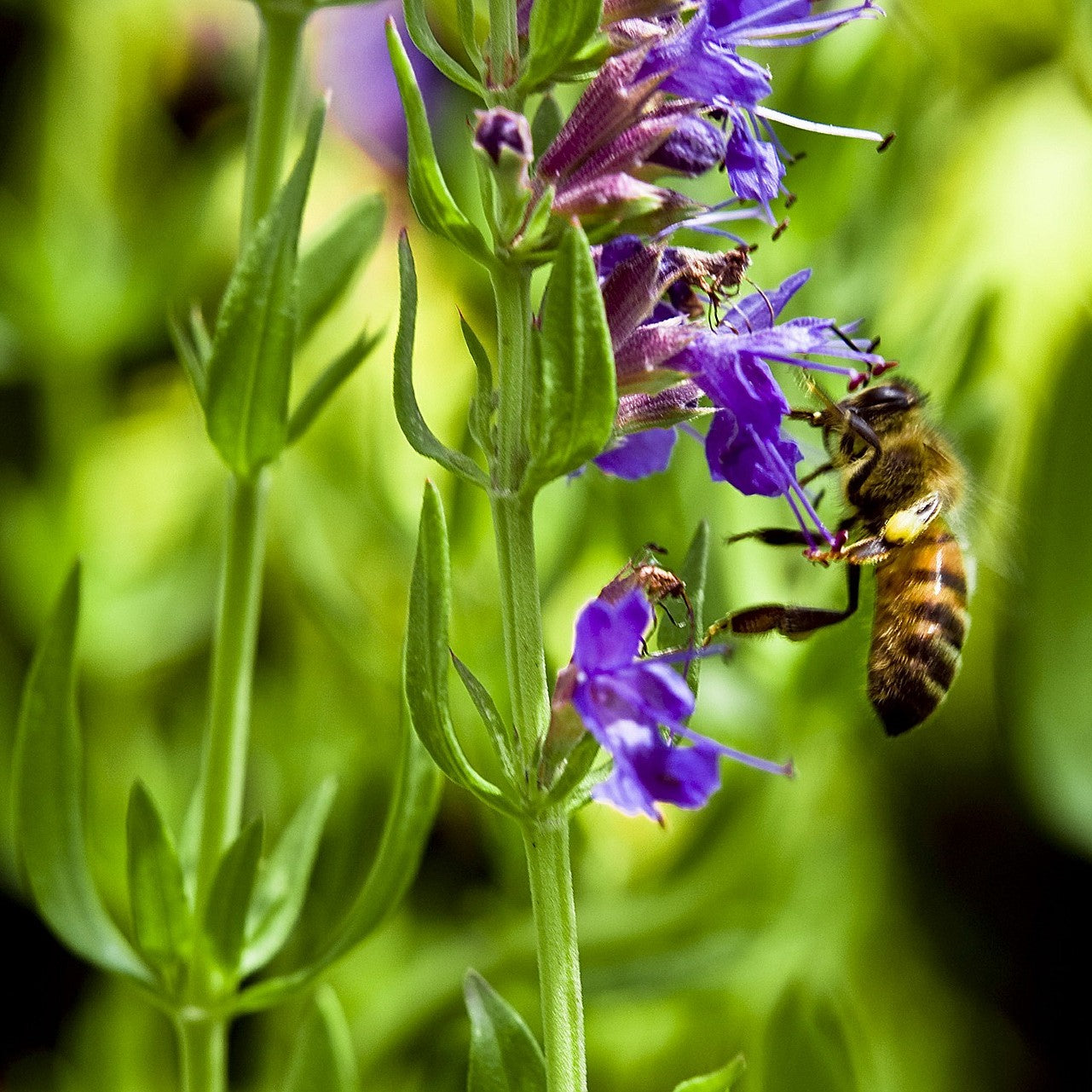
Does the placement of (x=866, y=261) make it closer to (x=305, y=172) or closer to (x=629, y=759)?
(x=305, y=172)

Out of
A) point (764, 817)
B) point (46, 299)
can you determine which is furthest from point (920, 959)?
point (46, 299)

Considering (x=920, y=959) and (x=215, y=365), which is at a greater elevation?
(x=215, y=365)

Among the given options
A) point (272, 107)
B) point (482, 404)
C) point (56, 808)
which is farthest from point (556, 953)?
point (272, 107)

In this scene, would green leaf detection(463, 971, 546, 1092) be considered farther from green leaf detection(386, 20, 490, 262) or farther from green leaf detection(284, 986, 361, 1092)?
green leaf detection(386, 20, 490, 262)

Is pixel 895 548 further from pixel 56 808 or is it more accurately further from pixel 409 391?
pixel 56 808

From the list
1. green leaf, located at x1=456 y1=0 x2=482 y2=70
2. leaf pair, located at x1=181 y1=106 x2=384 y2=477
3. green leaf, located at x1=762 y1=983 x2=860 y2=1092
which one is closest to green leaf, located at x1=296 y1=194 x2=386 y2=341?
leaf pair, located at x1=181 y1=106 x2=384 y2=477

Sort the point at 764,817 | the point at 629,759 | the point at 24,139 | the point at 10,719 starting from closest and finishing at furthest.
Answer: the point at 629,759
the point at 764,817
the point at 10,719
the point at 24,139
